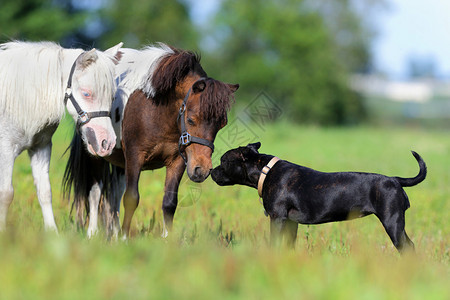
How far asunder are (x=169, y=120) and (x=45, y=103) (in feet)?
4.27

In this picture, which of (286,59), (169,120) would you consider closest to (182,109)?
(169,120)

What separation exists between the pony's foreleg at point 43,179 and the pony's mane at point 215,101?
172 cm

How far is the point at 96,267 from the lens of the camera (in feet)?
10.5

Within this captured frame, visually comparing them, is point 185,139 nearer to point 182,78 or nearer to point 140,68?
point 182,78

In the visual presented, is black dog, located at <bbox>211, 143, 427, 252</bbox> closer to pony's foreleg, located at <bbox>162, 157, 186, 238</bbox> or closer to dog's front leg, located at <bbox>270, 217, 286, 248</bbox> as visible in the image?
dog's front leg, located at <bbox>270, 217, 286, 248</bbox>

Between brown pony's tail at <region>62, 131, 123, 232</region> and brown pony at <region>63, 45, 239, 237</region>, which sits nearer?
brown pony at <region>63, 45, 239, 237</region>

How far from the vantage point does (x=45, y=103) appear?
5402mm

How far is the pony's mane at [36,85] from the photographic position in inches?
209

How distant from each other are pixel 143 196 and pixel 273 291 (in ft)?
22.2

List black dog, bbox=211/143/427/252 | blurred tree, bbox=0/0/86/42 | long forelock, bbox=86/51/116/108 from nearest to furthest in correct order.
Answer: black dog, bbox=211/143/427/252 → long forelock, bbox=86/51/116/108 → blurred tree, bbox=0/0/86/42

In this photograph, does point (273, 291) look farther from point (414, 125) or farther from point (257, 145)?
point (414, 125)

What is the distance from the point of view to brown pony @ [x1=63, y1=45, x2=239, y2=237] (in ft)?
18.1

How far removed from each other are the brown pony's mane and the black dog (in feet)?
2.12

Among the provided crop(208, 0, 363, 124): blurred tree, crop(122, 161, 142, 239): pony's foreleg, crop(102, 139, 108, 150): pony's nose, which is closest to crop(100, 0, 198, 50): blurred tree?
crop(208, 0, 363, 124): blurred tree
